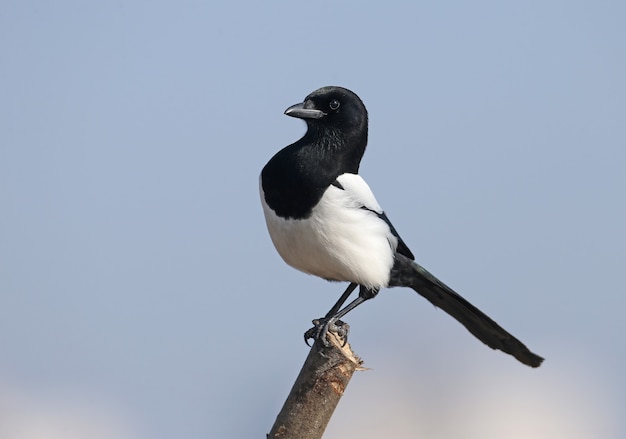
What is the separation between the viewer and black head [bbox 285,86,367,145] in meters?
3.25

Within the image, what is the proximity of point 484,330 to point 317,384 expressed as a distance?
1.03 m

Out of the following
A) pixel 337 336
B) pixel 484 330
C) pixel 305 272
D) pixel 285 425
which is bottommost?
pixel 285 425

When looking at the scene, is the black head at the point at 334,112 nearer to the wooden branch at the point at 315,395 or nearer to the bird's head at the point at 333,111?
the bird's head at the point at 333,111

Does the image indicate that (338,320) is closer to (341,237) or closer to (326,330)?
(326,330)

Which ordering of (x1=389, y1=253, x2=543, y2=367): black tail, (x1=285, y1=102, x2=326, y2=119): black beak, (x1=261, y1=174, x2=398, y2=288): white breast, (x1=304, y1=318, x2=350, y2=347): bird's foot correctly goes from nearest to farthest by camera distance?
(x1=304, y1=318, x2=350, y2=347): bird's foot
(x1=261, y1=174, x2=398, y2=288): white breast
(x1=285, y1=102, x2=326, y2=119): black beak
(x1=389, y1=253, x2=543, y2=367): black tail

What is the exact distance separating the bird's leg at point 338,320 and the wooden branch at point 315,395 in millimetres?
88

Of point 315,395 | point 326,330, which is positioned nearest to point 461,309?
point 326,330

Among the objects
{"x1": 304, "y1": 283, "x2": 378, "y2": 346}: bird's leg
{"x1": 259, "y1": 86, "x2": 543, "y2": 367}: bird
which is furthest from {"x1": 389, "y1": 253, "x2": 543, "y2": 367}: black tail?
{"x1": 304, "y1": 283, "x2": 378, "y2": 346}: bird's leg

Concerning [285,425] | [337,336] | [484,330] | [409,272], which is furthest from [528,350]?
[285,425]

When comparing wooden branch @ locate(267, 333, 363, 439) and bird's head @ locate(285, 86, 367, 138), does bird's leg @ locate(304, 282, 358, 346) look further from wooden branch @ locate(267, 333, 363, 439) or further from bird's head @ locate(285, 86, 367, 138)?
bird's head @ locate(285, 86, 367, 138)

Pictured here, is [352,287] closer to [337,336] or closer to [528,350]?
[337,336]

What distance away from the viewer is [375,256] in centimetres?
318

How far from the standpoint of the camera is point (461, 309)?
3.53m

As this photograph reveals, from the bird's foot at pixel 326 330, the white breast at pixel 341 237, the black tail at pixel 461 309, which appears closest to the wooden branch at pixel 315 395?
the bird's foot at pixel 326 330
